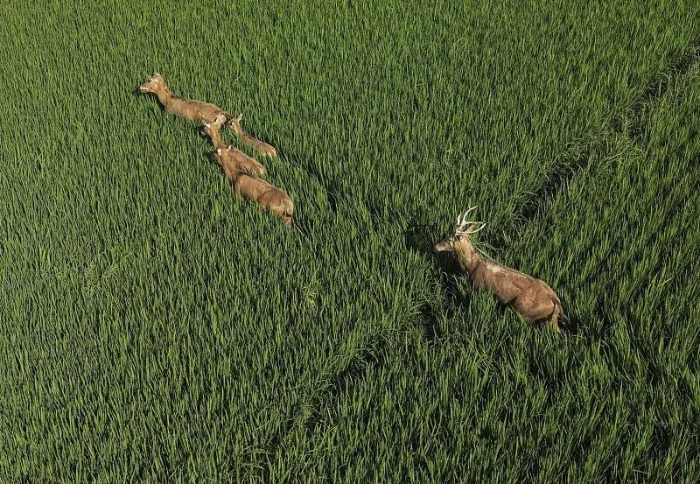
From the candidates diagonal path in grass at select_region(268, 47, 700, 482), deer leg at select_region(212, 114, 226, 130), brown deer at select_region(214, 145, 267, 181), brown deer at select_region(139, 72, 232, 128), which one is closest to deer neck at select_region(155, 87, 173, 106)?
brown deer at select_region(139, 72, 232, 128)

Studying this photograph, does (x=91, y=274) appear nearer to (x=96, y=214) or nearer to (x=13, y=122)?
(x=96, y=214)

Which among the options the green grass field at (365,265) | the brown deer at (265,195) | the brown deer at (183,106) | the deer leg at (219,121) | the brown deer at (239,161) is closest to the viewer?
the green grass field at (365,265)

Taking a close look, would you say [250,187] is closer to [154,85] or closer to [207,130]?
[207,130]

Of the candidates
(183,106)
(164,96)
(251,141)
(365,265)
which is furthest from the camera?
(164,96)

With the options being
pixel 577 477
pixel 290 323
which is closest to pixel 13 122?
pixel 290 323

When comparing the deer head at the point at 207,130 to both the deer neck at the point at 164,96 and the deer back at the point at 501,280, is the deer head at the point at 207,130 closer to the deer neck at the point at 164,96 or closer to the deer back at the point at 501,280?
the deer neck at the point at 164,96

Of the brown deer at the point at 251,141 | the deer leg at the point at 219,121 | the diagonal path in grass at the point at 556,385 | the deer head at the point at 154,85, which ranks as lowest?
the diagonal path in grass at the point at 556,385

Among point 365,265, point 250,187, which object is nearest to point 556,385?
point 365,265

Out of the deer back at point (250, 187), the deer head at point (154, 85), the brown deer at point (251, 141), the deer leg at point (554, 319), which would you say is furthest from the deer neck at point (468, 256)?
the deer head at point (154, 85)
